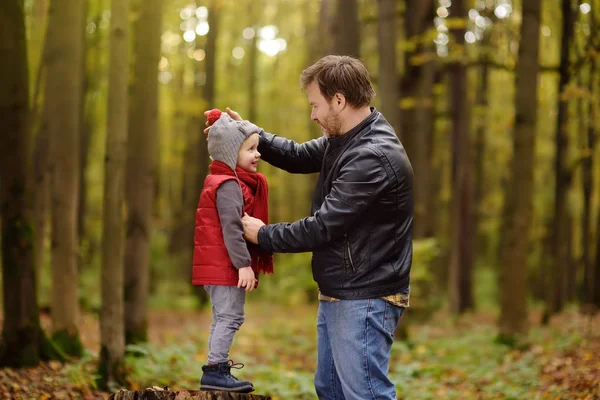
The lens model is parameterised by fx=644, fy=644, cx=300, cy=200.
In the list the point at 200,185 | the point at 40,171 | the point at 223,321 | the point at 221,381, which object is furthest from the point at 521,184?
the point at 200,185

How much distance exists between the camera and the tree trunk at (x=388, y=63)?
432 inches

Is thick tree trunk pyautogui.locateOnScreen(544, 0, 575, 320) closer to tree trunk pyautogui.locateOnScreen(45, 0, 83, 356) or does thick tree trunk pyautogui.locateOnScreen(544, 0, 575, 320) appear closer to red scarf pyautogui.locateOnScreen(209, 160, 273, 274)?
tree trunk pyautogui.locateOnScreen(45, 0, 83, 356)

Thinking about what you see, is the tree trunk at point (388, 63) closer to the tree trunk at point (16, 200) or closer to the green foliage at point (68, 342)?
the green foliage at point (68, 342)

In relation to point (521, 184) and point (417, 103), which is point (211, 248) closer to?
point (521, 184)

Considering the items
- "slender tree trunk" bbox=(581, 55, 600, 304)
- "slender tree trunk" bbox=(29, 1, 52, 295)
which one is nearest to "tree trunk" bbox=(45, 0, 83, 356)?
"slender tree trunk" bbox=(29, 1, 52, 295)

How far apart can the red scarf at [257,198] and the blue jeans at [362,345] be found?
61 centimetres

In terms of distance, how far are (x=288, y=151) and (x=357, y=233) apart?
1.04 metres

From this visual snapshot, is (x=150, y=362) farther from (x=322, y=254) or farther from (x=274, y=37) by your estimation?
(x=274, y=37)

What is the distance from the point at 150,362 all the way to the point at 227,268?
13.8 ft

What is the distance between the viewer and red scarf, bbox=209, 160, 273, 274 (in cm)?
442

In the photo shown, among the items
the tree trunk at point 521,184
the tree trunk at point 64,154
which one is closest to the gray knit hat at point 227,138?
the tree trunk at point 64,154

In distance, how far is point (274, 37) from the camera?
27.1 metres

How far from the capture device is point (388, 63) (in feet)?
36.7

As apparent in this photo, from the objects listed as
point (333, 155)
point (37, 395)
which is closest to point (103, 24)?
point (37, 395)
